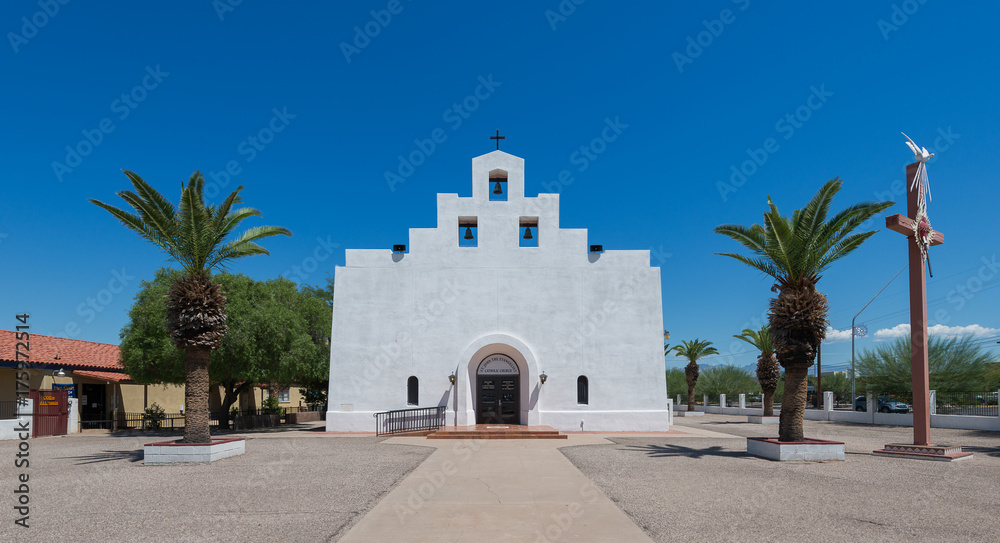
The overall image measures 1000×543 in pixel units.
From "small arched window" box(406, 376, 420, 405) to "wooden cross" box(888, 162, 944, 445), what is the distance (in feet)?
54.0

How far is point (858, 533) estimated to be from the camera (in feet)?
26.8

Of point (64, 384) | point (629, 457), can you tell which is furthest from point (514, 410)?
point (64, 384)

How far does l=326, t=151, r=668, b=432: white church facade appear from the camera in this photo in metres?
24.5

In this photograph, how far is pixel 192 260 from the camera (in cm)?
1686

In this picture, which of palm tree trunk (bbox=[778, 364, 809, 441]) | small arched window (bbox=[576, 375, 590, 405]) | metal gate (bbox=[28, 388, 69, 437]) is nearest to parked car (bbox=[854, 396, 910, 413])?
small arched window (bbox=[576, 375, 590, 405])

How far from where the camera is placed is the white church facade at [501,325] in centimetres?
2448

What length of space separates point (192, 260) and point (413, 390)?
10.6m

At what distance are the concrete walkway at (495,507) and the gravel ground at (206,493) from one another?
489 mm

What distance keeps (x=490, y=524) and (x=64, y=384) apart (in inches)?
1085

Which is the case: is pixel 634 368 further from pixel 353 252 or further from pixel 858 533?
pixel 858 533

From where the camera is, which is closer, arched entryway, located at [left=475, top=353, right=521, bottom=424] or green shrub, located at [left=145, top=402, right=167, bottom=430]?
arched entryway, located at [left=475, top=353, right=521, bottom=424]

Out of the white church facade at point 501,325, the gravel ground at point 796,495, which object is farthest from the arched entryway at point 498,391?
the gravel ground at point 796,495

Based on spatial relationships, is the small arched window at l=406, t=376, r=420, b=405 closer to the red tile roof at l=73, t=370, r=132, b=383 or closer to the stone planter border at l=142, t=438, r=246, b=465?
the stone planter border at l=142, t=438, r=246, b=465

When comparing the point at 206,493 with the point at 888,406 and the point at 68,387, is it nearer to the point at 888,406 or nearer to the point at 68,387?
the point at 68,387
